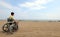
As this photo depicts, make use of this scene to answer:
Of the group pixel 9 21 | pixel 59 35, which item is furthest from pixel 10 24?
pixel 59 35

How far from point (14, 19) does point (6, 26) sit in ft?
2.91

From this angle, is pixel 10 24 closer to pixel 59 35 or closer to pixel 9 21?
pixel 9 21

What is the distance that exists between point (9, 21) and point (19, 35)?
1.56m

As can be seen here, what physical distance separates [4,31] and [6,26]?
544 millimetres

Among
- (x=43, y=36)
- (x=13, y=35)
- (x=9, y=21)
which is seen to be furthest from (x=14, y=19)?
(x=43, y=36)

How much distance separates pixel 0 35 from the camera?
582 inches

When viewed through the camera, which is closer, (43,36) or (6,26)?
(43,36)

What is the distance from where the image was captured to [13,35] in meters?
14.7

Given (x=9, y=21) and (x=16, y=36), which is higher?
(x=9, y=21)

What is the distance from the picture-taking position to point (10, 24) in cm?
1555

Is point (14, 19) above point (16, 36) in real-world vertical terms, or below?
above

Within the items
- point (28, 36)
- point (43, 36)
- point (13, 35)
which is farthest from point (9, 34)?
point (43, 36)

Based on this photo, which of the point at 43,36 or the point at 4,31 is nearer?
the point at 43,36

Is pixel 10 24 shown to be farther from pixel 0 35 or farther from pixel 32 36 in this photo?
pixel 32 36
